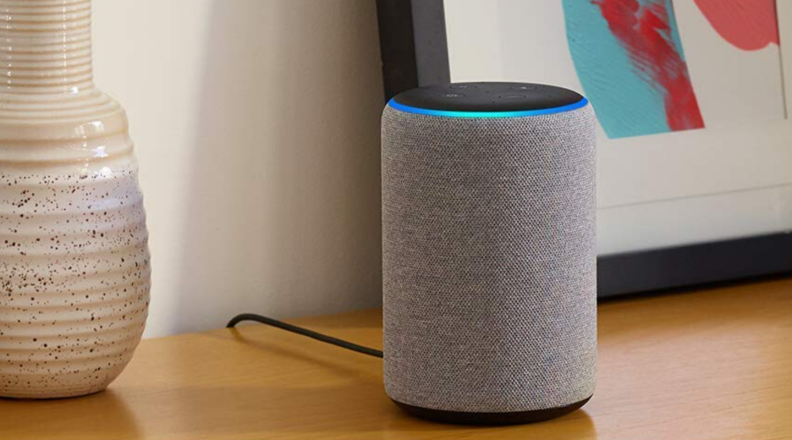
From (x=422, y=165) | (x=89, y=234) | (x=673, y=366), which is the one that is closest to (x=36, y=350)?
(x=89, y=234)

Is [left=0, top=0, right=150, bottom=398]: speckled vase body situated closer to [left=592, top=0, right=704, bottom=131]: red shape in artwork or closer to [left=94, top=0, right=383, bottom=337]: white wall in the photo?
[left=94, top=0, right=383, bottom=337]: white wall

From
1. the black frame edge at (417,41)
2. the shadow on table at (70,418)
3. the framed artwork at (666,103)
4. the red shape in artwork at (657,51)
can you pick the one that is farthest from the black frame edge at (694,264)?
the shadow on table at (70,418)

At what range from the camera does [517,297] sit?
0.70 metres

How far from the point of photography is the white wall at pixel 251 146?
923 millimetres

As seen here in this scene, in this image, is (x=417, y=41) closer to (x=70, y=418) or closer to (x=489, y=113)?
(x=489, y=113)

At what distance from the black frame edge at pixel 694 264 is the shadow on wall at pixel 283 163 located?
196mm

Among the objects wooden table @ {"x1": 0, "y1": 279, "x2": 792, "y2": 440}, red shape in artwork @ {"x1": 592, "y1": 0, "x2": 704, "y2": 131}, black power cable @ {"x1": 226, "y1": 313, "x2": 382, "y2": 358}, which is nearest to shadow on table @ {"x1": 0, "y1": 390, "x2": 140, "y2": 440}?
wooden table @ {"x1": 0, "y1": 279, "x2": 792, "y2": 440}

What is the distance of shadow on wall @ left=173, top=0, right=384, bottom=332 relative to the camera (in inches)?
37.3

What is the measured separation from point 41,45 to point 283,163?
0.27m

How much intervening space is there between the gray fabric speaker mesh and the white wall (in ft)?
0.82

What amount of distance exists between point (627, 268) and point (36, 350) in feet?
1.52

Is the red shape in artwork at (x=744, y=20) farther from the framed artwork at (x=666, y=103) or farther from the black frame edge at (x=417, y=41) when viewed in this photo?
the black frame edge at (x=417, y=41)

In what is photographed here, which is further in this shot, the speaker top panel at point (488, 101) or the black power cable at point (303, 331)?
the black power cable at point (303, 331)

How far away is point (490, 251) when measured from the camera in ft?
2.29
